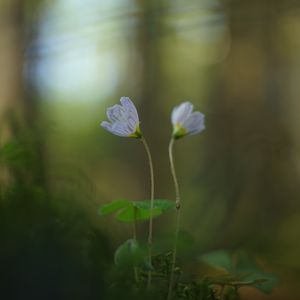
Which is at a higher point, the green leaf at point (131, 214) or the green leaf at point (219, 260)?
the green leaf at point (131, 214)

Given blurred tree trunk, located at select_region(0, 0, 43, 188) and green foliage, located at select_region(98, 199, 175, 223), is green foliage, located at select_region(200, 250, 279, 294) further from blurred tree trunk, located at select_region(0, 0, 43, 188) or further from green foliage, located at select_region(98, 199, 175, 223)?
blurred tree trunk, located at select_region(0, 0, 43, 188)

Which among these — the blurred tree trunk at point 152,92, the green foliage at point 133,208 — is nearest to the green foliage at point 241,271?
the green foliage at point 133,208

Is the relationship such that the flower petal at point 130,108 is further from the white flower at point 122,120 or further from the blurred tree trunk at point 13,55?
the blurred tree trunk at point 13,55

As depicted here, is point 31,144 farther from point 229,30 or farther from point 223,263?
point 229,30

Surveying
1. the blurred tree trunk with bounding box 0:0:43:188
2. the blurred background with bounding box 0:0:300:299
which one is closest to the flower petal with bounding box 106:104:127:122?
the blurred background with bounding box 0:0:300:299

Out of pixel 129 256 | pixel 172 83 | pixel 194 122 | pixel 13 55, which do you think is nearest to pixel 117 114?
pixel 194 122

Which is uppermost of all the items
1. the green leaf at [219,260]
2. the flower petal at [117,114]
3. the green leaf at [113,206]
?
the flower petal at [117,114]
